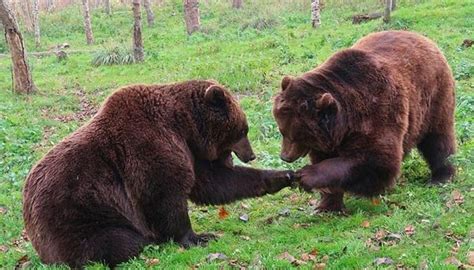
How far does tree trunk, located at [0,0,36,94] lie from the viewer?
1766 cm

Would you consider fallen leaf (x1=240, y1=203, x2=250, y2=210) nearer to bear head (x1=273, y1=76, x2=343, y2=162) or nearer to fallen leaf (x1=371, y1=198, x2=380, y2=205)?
bear head (x1=273, y1=76, x2=343, y2=162)

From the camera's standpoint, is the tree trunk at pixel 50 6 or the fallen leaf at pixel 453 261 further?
the tree trunk at pixel 50 6

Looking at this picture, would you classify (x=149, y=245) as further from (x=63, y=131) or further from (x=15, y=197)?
(x=63, y=131)

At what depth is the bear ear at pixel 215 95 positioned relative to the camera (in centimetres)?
655

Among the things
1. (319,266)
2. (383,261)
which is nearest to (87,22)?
(319,266)

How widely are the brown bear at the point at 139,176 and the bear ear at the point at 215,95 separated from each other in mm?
10

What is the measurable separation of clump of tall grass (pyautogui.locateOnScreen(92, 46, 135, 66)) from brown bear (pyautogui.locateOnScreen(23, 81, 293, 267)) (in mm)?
15465

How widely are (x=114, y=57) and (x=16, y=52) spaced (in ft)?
15.7

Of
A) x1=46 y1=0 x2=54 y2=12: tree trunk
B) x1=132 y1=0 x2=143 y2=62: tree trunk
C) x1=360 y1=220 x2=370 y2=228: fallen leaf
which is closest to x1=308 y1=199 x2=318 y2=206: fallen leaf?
x1=360 y1=220 x2=370 y2=228: fallen leaf

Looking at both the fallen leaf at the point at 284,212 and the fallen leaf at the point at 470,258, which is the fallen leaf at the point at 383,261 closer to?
the fallen leaf at the point at 470,258

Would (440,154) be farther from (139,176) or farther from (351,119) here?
(139,176)

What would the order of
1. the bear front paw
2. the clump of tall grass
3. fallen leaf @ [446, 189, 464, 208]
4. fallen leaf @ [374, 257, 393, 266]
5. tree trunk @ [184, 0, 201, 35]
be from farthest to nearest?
tree trunk @ [184, 0, 201, 35] < the clump of tall grass < fallen leaf @ [446, 189, 464, 208] < the bear front paw < fallen leaf @ [374, 257, 393, 266]

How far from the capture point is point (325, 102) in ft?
20.6

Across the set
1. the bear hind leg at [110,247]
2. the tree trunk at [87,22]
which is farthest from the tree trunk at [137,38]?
the bear hind leg at [110,247]
